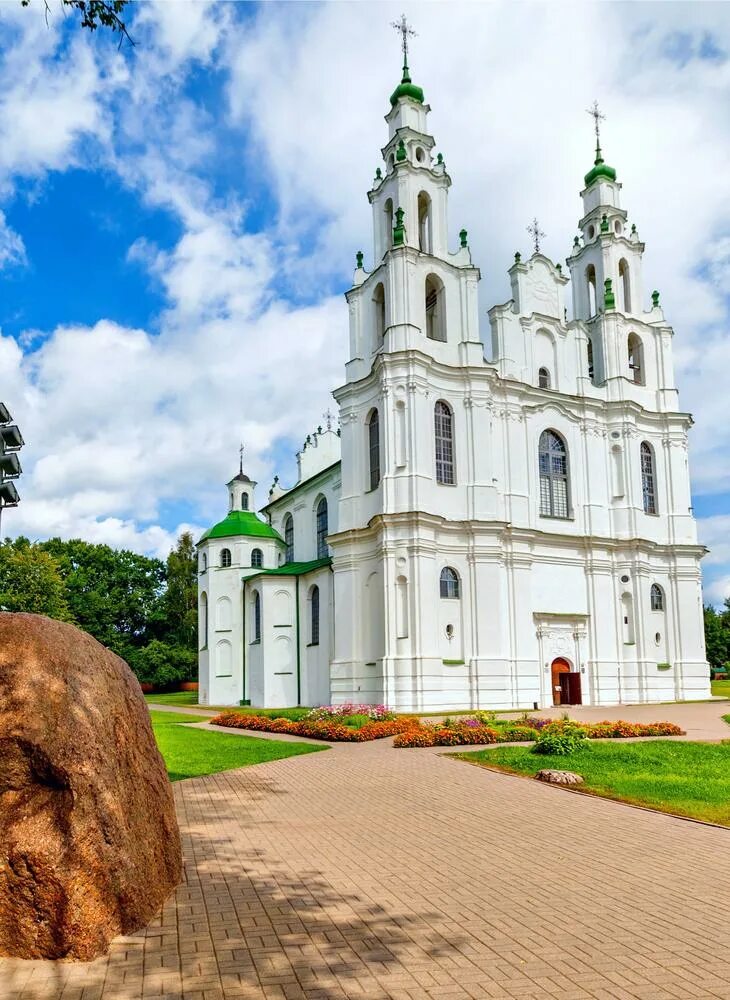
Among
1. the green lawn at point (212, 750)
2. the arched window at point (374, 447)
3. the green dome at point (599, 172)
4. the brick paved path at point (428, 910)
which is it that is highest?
the green dome at point (599, 172)

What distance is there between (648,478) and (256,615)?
21446mm

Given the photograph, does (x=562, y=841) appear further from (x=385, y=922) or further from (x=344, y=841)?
(x=385, y=922)

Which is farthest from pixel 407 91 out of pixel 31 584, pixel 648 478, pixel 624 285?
pixel 31 584

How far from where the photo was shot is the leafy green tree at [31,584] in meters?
55.0

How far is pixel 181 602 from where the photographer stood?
238 ft

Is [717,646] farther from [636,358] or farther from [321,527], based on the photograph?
[321,527]

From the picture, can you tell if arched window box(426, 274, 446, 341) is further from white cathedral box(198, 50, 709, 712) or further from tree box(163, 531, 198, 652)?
tree box(163, 531, 198, 652)

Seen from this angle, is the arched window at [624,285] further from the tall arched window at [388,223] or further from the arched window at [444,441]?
the arched window at [444,441]

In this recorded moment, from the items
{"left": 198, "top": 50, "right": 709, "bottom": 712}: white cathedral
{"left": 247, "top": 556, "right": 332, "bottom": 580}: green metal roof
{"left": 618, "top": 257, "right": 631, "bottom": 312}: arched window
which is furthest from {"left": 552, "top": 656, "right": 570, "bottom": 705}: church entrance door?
{"left": 618, "top": 257, "right": 631, "bottom": 312}: arched window

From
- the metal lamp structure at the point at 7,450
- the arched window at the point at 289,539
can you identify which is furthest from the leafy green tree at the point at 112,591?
the metal lamp structure at the point at 7,450

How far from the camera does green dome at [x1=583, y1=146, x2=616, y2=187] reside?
154 feet

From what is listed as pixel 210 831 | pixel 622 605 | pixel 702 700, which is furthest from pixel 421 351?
pixel 210 831

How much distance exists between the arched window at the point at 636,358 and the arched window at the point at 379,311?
1392 centimetres

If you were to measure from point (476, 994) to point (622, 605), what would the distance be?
36.7 metres
